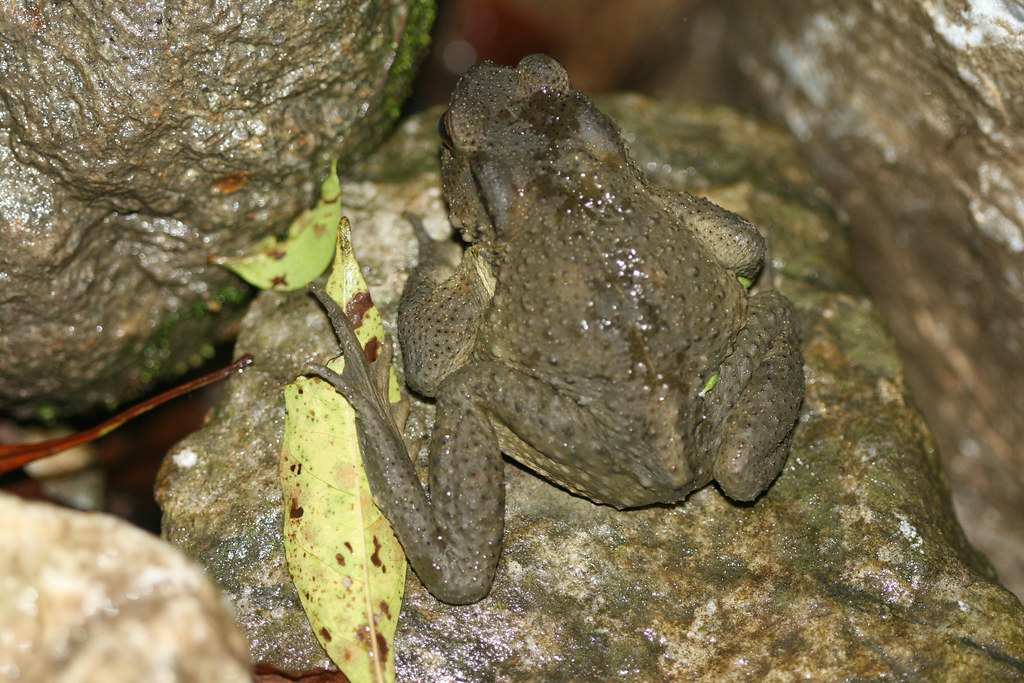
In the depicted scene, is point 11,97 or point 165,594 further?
point 11,97

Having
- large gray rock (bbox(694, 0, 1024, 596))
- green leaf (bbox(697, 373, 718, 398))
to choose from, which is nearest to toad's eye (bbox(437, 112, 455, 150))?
green leaf (bbox(697, 373, 718, 398))

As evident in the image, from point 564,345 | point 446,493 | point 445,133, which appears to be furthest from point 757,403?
point 445,133

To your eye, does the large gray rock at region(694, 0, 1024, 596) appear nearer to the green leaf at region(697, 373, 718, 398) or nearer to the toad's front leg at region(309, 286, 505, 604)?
the green leaf at region(697, 373, 718, 398)

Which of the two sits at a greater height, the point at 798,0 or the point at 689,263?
the point at 798,0

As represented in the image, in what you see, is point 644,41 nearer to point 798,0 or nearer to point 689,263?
point 798,0

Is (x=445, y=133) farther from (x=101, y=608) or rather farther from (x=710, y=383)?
(x=101, y=608)

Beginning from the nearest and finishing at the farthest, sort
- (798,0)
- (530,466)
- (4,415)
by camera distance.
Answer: (530,466) < (4,415) < (798,0)

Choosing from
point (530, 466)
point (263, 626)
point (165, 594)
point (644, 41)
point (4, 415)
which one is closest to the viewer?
point (165, 594)

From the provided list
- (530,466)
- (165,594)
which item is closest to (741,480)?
(530,466)
